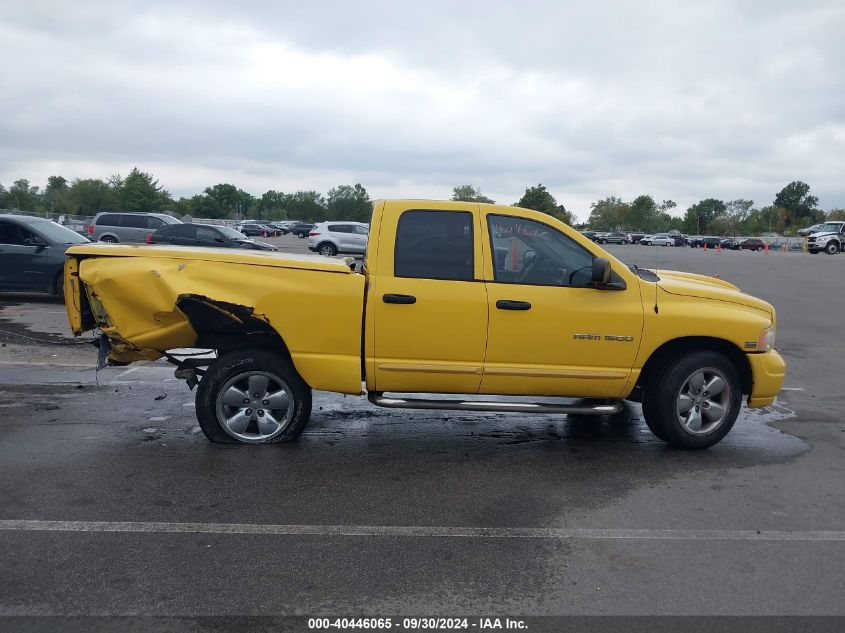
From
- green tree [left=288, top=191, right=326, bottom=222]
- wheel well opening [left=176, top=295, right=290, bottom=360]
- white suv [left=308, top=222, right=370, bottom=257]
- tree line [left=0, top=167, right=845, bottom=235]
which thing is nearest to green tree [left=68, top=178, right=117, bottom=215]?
tree line [left=0, top=167, right=845, bottom=235]

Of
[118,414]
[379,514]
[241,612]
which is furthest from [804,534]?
[118,414]

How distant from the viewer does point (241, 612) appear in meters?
3.21

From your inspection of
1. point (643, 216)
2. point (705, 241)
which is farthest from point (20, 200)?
point (643, 216)

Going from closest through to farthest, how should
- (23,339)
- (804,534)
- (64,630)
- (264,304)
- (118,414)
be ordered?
(64,630)
(804,534)
(264,304)
(118,414)
(23,339)

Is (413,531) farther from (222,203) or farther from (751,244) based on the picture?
(222,203)

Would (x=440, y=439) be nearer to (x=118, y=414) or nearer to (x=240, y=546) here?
(x=240, y=546)

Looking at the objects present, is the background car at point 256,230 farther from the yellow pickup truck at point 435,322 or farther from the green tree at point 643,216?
the green tree at point 643,216

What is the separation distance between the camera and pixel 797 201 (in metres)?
123

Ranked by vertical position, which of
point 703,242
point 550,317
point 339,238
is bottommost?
point 550,317

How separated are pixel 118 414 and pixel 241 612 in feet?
12.1

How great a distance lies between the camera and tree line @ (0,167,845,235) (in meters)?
82.3

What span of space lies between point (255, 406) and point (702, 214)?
435 feet

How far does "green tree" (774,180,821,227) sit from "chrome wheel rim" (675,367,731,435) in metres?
128

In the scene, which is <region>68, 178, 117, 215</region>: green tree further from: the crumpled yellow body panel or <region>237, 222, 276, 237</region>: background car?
the crumpled yellow body panel
